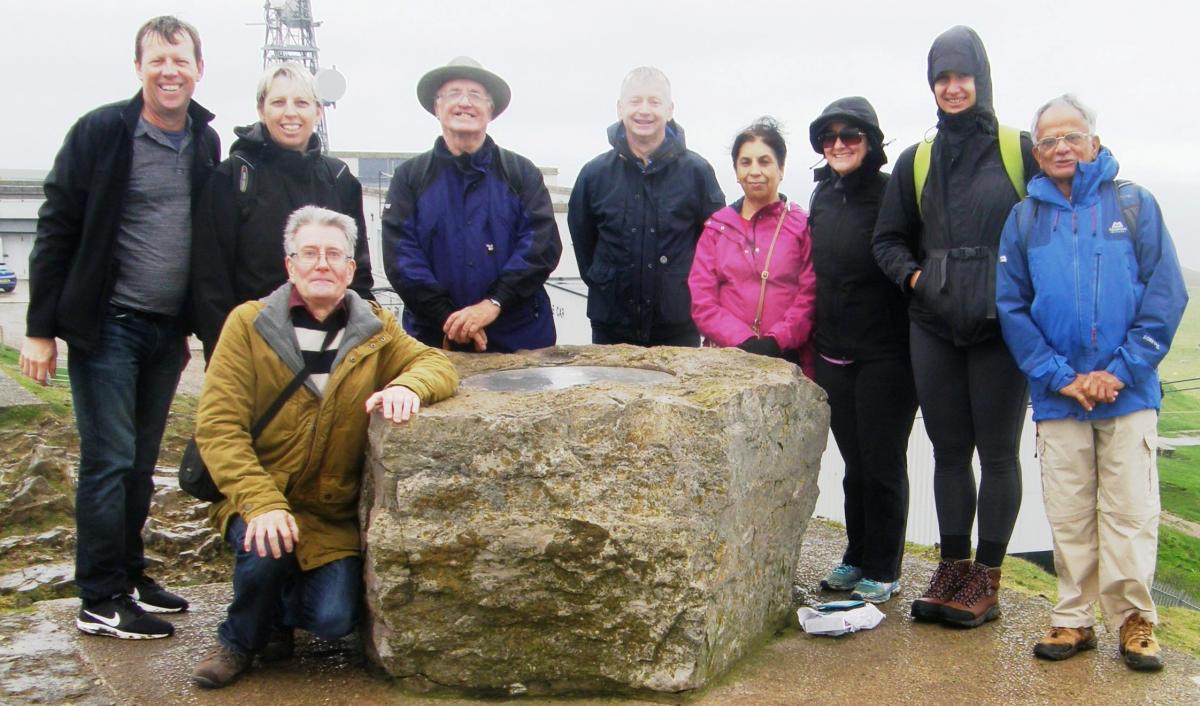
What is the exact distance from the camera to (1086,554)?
4266 mm

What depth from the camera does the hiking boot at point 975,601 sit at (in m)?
4.57

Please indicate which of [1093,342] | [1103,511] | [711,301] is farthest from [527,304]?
[1103,511]

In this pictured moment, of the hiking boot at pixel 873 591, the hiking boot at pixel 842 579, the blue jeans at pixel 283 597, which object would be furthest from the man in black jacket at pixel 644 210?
the blue jeans at pixel 283 597

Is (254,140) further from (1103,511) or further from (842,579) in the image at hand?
(1103,511)

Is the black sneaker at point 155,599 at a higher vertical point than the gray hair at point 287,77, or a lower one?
lower

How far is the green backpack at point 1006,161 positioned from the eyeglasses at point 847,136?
0.27 metres

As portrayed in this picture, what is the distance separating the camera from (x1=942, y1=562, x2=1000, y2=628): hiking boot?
4.57 metres

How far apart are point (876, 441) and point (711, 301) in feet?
3.33

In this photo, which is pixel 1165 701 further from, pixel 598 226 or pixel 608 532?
pixel 598 226

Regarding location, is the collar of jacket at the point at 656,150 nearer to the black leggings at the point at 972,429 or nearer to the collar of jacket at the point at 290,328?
the black leggings at the point at 972,429

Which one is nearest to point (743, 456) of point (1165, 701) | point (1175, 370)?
point (1165, 701)

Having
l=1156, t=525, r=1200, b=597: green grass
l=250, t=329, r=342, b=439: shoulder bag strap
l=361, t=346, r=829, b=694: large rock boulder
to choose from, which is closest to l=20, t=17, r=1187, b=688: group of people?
l=250, t=329, r=342, b=439: shoulder bag strap

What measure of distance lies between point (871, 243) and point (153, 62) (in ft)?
10.3

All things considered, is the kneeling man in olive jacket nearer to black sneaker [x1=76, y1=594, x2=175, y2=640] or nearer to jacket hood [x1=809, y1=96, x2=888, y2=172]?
black sneaker [x1=76, y1=594, x2=175, y2=640]
